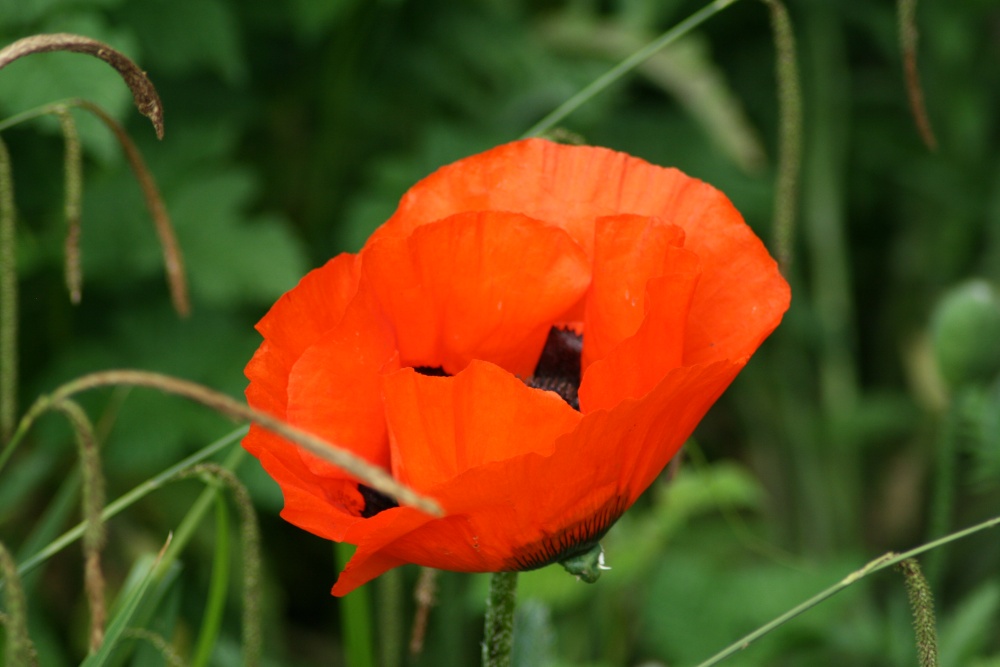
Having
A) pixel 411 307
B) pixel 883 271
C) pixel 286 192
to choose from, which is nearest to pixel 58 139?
pixel 286 192

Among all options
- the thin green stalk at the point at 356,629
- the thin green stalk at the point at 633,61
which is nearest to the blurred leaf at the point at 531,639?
the thin green stalk at the point at 356,629

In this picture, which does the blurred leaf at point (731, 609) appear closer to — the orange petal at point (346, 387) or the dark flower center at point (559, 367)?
the dark flower center at point (559, 367)

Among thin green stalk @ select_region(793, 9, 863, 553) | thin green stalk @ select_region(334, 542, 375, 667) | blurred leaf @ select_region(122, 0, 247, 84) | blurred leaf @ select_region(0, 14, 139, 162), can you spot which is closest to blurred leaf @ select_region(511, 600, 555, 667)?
thin green stalk @ select_region(334, 542, 375, 667)

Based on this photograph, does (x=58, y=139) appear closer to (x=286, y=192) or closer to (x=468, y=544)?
(x=286, y=192)

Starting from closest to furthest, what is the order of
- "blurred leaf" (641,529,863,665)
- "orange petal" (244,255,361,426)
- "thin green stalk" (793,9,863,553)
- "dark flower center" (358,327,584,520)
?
"orange petal" (244,255,361,426) → "dark flower center" (358,327,584,520) → "blurred leaf" (641,529,863,665) → "thin green stalk" (793,9,863,553)

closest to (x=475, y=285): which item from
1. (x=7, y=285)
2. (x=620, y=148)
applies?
(x=7, y=285)

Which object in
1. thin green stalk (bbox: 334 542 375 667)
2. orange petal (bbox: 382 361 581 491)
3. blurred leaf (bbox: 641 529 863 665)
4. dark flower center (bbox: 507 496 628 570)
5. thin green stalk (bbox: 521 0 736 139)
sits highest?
thin green stalk (bbox: 521 0 736 139)

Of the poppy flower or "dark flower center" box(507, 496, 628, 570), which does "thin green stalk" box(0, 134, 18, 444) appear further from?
"dark flower center" box(507, 496, 628, 570)

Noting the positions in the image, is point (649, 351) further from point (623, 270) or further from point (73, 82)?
point (73, 82)
